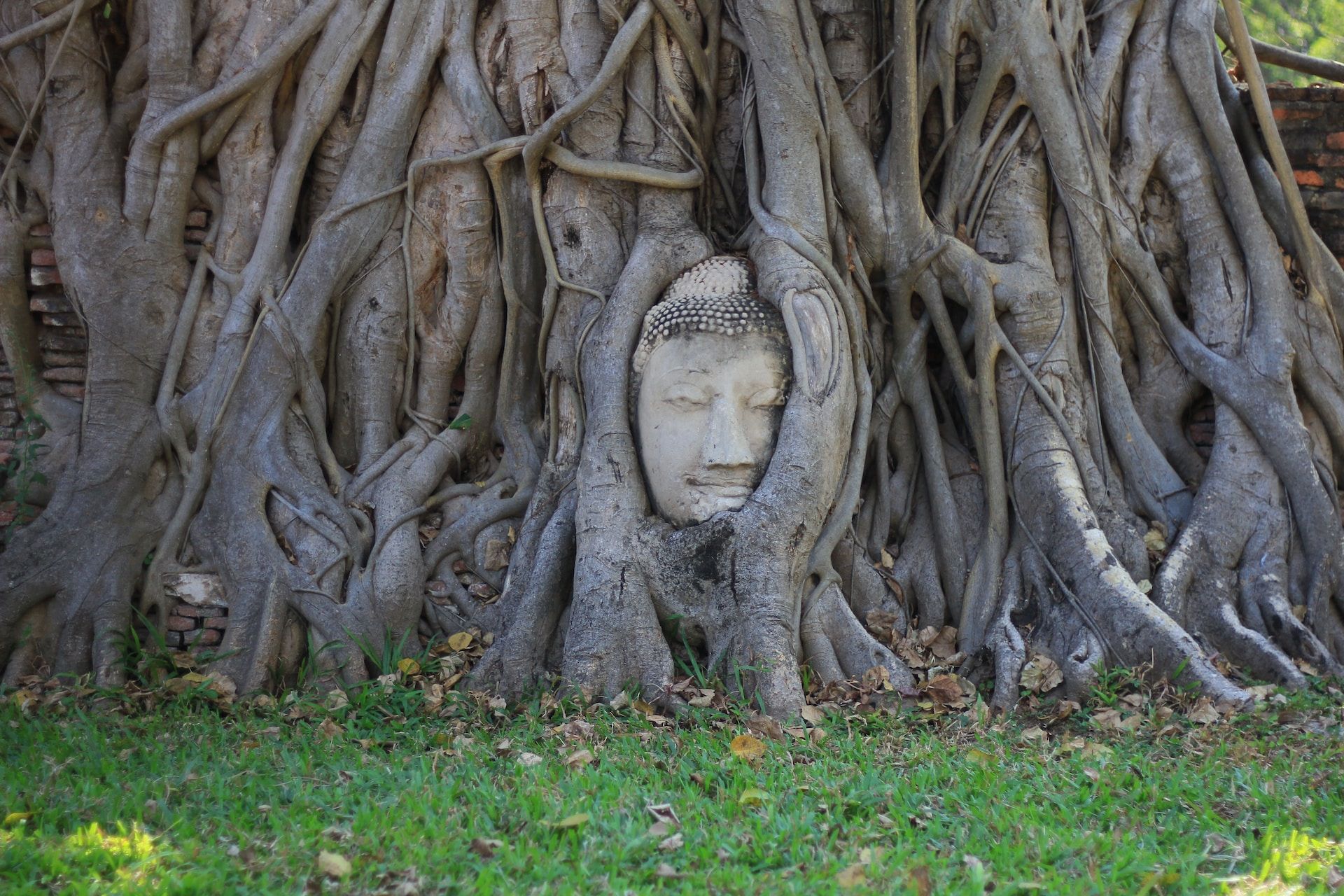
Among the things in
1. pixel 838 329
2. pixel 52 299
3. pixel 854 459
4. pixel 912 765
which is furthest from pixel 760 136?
pixel 52 299

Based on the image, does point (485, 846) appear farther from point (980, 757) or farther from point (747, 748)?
point (980, 757)

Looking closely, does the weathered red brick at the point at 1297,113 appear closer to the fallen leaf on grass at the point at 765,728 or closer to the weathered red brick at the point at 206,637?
the fallen leaf on grass at the point at 765,728

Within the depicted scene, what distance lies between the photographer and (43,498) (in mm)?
4152

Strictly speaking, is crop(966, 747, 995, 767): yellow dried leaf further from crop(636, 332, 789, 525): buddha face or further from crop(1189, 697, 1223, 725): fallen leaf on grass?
crop(636, 332, 789, 525): buddha face

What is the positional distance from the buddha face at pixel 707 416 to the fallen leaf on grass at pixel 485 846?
5.02 ft

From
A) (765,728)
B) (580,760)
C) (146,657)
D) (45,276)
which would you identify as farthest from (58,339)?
(765,728)

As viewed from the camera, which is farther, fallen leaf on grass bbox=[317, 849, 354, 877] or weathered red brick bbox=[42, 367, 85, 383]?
weathered red brick bbox=[42, 367, 85, 383]

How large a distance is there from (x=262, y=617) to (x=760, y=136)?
102 inches

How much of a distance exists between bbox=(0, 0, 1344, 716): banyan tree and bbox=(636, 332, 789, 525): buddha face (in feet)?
0.04

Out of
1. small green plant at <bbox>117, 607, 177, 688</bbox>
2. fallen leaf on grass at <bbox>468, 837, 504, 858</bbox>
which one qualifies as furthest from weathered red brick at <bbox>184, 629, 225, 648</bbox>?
fallen leaf on grass at <bbox>468, 837, 504, 858</bbox>

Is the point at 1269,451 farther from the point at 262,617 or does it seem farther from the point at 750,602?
the point at 262,617

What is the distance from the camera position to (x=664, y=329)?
12.8 feet

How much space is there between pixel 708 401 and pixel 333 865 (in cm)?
203

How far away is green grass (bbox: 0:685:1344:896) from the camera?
2.27 metres
